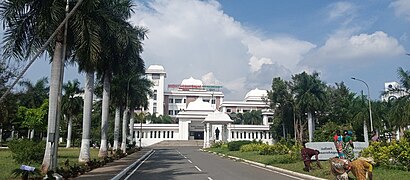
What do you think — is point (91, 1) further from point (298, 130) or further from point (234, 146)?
point (298, 130)

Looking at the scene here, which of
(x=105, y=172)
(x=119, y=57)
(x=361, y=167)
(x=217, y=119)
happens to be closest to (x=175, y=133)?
(x=217, y=119)

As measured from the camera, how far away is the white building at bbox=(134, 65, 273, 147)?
72188 millimetres

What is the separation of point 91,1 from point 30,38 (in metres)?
3.47

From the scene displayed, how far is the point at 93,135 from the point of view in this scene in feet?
198

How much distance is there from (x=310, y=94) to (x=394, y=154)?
35590 mm

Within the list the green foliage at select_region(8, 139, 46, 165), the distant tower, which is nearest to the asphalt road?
the green foliage at select_region(8, 139, 46, 165)

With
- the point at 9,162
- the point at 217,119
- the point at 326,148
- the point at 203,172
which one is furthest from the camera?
the point at 217,119

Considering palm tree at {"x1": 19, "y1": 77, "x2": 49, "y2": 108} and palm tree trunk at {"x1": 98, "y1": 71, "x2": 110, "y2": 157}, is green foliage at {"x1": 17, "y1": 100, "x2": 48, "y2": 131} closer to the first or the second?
palm tree at {"x1": 19, "y1": 77, "x2": 49, "y2": 108}

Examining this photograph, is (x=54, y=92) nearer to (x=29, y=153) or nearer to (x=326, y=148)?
(x=29, y=153)

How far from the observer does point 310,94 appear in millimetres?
51625

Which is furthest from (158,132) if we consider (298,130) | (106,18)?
(106,18)

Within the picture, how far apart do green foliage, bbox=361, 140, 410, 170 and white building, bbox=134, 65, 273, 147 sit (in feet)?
163

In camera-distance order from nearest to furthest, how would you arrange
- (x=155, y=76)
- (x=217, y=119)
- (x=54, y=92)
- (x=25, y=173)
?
(x=25, y=173) < (x=54, y=92) < (x=217, y=119) < (x=155, y=76)

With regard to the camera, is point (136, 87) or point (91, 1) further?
point (136, 87)
